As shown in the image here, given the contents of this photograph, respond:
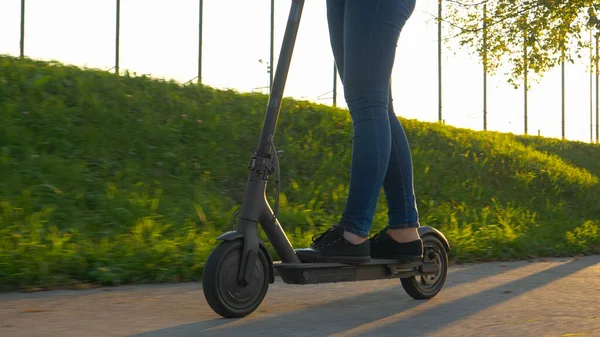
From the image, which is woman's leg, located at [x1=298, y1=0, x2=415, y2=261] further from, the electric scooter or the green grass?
the green grass

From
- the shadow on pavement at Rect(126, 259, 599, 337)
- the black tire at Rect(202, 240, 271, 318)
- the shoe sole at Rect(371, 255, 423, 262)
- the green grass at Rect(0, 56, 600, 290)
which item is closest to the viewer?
the shadow on pavement at Rect(126, 259, 599, 337)

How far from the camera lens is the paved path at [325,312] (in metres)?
2.83

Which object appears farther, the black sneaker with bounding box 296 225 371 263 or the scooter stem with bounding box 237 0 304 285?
the black sneaker with bounding box 296 225 371 263

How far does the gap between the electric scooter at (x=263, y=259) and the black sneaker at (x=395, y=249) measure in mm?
45

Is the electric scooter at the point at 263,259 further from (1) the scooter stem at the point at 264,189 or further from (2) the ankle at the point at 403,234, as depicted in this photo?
(2) the ankle at the point at 403,234

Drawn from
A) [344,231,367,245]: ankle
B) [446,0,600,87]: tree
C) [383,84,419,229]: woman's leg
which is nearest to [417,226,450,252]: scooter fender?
[383,84,419,229]: woman's leg

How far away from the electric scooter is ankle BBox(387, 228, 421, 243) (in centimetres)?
13

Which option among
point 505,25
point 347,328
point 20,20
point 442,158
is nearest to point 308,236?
point 347,328

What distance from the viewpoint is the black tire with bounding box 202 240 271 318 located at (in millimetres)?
2922

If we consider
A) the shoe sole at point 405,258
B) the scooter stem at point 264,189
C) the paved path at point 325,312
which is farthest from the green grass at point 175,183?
the shoe sole at point 405,258

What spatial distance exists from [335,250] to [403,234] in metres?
0.48

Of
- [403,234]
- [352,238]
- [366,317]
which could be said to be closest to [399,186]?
[403,234]

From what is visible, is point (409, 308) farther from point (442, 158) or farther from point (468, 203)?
point (442, 158)

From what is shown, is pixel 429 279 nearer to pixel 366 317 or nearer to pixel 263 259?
pixel 366 317
